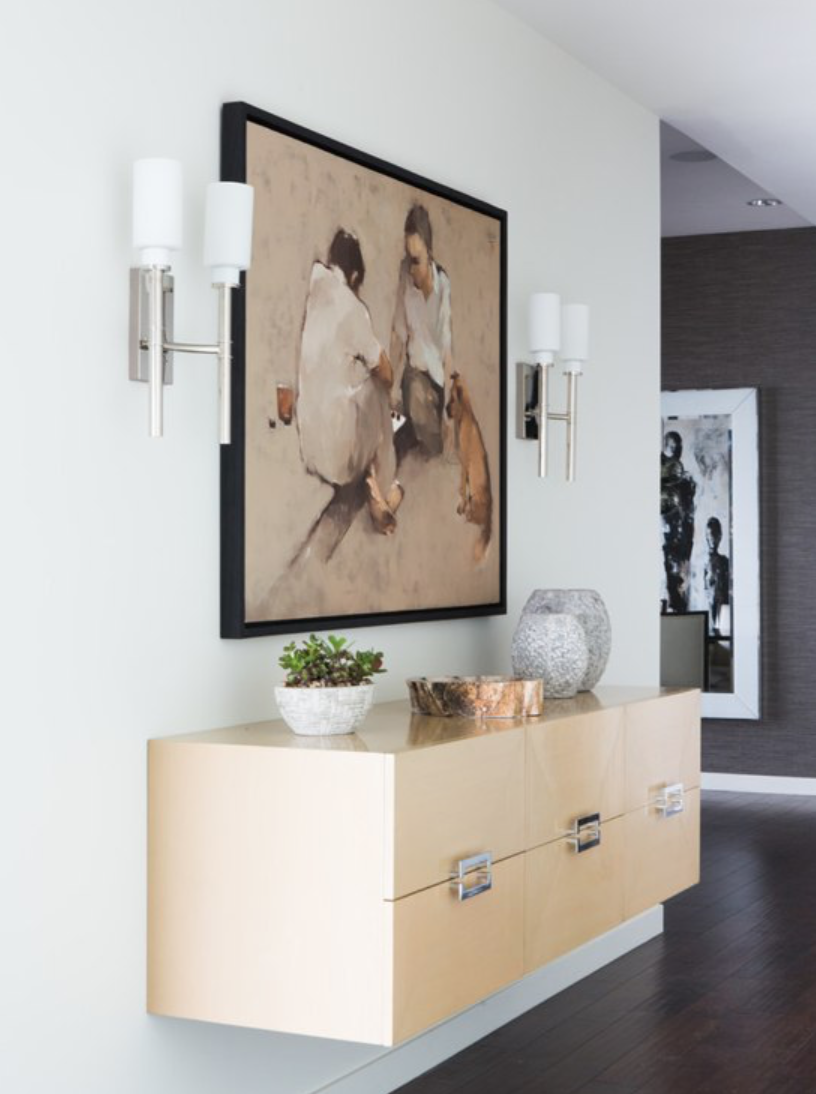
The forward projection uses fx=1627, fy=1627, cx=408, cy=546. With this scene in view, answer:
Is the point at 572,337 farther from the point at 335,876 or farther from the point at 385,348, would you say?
the point at 335,876

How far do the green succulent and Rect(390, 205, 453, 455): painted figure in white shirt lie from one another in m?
0.80

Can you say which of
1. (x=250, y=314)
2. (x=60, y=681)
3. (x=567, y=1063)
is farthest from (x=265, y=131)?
(x=567, y=1063)

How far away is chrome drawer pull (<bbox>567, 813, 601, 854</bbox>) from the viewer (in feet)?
11.3

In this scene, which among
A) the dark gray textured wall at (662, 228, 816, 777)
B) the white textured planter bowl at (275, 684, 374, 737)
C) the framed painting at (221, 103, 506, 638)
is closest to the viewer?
the white textured planter bowl at (275, 684, 374, 737)

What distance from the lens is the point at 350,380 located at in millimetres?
3422

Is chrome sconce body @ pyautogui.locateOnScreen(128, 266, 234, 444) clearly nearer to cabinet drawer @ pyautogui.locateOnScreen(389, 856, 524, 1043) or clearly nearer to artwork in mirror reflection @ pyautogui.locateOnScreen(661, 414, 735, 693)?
cabinet drawer @ pyautogui.locateOnScreen(389, 856, 524, 1043)

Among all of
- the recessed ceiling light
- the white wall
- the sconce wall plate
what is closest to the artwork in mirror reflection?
the recessed ceiling light

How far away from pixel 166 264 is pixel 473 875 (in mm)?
1221

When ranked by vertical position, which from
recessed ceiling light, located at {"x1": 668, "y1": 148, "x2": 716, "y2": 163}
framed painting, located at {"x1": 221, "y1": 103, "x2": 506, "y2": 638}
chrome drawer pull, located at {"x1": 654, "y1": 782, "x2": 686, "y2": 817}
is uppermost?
recessed ceiling light, located at {"x1": 668, "y1": 148, "x2": 716, "y2": 163}

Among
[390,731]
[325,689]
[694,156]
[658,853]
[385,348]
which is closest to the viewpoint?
[325,689]

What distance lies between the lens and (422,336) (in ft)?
12.2

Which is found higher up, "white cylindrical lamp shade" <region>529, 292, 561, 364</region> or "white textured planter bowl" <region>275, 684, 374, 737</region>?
"white cylindrical lamp shade" <region>529, 292, 561, 364</region>

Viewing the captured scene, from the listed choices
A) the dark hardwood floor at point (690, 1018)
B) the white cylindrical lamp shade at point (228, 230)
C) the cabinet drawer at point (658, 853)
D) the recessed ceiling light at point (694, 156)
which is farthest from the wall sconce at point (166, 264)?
the recessed ceiling light at point (694, 156)

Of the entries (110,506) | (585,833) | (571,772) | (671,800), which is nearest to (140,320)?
(110,506)
